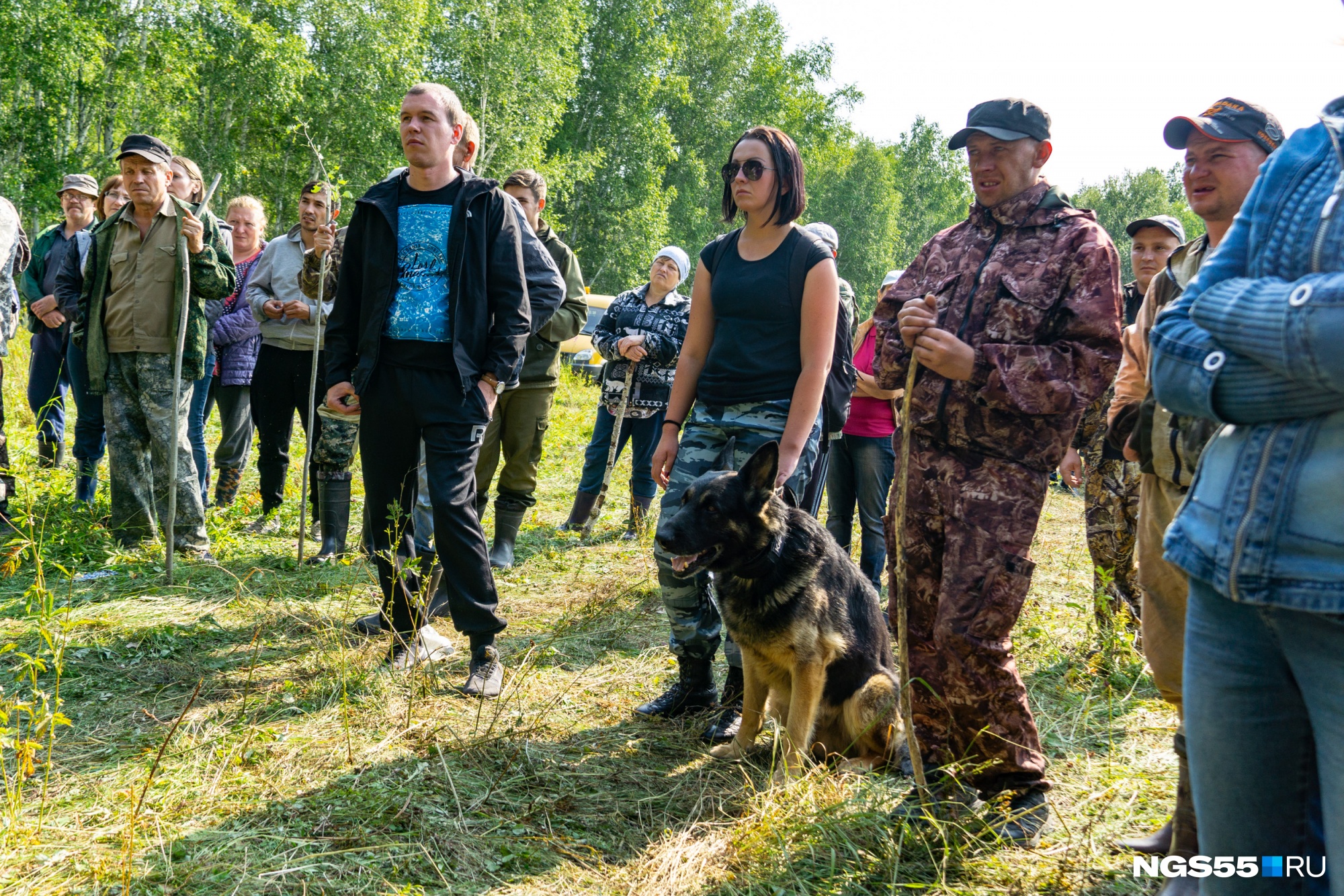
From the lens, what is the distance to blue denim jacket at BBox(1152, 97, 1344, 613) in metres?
1.21

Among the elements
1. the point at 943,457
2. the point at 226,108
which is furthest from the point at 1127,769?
the point at 226,108

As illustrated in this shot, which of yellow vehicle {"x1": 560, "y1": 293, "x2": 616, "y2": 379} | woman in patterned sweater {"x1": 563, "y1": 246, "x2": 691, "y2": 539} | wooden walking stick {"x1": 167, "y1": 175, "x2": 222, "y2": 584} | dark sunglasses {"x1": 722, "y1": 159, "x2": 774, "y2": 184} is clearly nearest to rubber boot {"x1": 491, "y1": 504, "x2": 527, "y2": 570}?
woman in patterned sweater {"x1": 563, "y1": 246, "x2": 691, "y2": 539}

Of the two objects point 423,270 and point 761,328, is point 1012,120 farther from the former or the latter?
point 423,270

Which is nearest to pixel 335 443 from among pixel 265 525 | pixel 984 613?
pixel 265 525

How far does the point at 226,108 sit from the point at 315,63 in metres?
2.96

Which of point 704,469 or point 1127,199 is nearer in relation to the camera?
point 704,469

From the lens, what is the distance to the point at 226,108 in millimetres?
26750

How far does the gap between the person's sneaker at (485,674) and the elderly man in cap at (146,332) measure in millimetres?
2630

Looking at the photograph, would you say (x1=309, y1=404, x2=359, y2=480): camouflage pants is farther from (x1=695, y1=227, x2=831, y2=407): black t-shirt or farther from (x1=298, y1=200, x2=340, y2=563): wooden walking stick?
(x1=695, y1=227, x2=831, y2=407): black t-shirt

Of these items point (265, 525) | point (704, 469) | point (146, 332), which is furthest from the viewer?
point (265, 525)

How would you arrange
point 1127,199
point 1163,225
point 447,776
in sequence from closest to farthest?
1. point 447,776
2. point 1163,225
3. point 1127,199

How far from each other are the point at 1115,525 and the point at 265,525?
18.3 ft

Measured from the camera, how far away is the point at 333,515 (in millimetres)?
5703

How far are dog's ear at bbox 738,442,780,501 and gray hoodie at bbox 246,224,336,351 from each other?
3.81 meters
